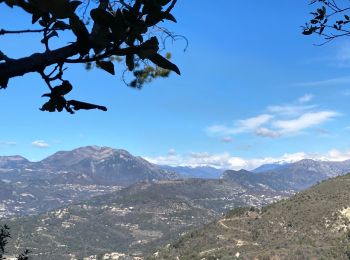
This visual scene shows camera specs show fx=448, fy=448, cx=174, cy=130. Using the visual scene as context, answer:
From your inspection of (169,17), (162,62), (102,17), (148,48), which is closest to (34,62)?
(102,17)

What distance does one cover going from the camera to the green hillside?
13988 centimetres

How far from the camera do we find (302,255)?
135 m

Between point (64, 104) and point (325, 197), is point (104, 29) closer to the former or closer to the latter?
point (64, 104)

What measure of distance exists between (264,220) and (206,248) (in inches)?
1241

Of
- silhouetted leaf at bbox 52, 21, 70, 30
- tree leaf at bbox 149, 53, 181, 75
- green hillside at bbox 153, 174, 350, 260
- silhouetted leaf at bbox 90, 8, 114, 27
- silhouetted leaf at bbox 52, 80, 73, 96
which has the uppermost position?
silhouetted leaf at bbox 52, 21, 70, 30

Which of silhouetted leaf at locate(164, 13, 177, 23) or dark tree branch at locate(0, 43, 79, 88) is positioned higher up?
silhouetted leaf at locate(164, 13, 177, 23)

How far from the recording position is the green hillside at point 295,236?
140 meters

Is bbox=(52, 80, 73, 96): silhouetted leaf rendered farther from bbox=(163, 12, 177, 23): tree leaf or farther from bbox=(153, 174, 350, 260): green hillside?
bbox=(153, 174, 350, 260): green hillside

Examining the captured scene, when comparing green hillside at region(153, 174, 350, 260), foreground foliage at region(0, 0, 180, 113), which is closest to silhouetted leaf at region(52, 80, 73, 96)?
foreground foliage at region(0, 0, 180, 113)

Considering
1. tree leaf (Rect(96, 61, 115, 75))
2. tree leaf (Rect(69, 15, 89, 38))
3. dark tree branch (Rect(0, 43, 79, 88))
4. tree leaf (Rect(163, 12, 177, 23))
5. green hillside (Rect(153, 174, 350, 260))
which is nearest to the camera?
tree leaf (Rect(69, 15, 89, 38))

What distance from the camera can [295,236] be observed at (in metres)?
167

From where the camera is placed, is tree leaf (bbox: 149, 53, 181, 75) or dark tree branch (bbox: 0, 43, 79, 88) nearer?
dark tree branch (bbox: 0, 43, 79, 88)

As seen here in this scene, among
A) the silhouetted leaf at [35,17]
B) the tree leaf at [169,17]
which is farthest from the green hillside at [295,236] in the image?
the silhouetted leaf at [35,17]

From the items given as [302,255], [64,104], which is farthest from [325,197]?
[64,104]
